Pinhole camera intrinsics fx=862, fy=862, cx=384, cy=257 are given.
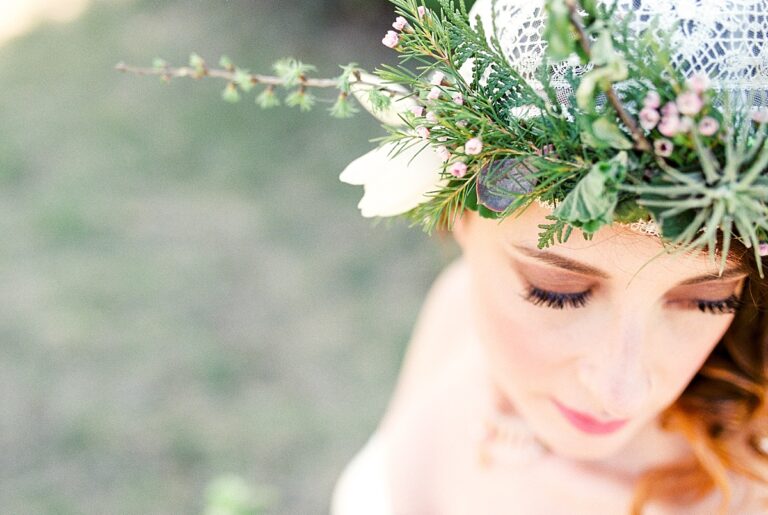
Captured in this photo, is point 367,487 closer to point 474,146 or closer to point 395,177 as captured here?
point 395,177

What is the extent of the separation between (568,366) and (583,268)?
0.63 ft

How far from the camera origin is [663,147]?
0.93m

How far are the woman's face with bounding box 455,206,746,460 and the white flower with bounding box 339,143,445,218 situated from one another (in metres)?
0.13

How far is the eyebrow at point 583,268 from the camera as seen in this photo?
1.16m

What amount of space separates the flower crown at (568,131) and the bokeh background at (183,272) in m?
0.93

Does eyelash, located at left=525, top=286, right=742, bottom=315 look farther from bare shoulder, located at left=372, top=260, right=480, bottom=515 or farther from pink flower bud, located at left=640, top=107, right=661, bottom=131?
bare shoulder, located at left=372, top=260, right=480, bottom=515

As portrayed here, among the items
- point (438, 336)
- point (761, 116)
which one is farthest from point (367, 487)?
point (761, 116)

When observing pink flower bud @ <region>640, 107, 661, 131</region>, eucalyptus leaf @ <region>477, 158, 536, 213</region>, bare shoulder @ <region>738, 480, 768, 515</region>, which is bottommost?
bare shoulder @ <region>738, 480, 768, 515</region>

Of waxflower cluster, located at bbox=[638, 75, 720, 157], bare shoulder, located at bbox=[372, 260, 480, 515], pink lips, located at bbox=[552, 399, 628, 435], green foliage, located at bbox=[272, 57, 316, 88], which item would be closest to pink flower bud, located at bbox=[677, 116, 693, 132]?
waxflower cluster, located at bbox=[638, 75, 720, 157]

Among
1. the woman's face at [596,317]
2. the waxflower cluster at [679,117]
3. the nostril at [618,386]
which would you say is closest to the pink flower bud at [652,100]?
the waxflower cluster at [679,117]

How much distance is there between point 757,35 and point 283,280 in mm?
3262

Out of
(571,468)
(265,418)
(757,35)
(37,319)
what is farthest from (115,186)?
(757,35)

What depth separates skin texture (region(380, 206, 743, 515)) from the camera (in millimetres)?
1190

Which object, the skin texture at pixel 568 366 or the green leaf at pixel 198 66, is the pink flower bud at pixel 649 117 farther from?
the green leaf at pixel 198 66
